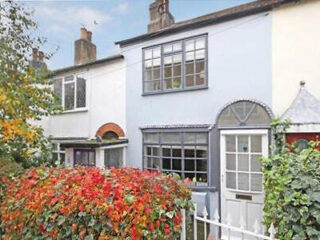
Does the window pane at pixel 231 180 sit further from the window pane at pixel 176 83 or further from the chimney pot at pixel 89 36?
the chimney pot at pixel 89 36

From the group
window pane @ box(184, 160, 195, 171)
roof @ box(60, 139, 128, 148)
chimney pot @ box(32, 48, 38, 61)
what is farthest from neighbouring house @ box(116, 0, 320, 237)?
chimney pot @ box(32, 48, 38, 61)

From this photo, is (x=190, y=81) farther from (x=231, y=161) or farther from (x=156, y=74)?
(x=231, y=161)

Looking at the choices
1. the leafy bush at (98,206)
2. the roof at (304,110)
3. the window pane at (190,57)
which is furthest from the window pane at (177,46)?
the leafy bush at (98,206)

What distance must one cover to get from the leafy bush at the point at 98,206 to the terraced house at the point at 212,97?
3.47 meters

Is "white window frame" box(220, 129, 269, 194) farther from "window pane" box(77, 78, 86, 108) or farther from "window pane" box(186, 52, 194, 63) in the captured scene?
"window pane" box(77, 78, 86, 108)

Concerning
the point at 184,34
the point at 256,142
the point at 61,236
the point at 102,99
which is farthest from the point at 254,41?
the point at 61,236

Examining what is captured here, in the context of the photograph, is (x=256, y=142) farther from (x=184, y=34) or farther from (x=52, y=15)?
(x=52, y=15)

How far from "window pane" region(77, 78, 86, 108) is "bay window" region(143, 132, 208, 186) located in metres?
3.92

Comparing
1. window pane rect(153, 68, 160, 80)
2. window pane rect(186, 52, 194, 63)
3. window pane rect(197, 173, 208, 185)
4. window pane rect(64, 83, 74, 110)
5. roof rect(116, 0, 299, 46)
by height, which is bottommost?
window pane rect(197, 173, 208, 185)

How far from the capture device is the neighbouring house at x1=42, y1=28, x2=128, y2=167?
11.0 m

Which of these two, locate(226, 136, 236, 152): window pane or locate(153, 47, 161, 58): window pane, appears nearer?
locate(226, 136, 236, 152): window pane

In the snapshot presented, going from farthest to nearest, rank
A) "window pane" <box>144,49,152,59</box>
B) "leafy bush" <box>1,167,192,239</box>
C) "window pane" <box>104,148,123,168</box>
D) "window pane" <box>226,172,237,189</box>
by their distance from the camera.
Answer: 1. "window pane" <box>104,148,123,168</box>
2. "window pane" <box>144,49,152,59</box>
3. "window pane" <box>226,172,237,189</box>
4. "leafy bush" <box>1,167,192,239</box>

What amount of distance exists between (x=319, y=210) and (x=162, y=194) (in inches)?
63.5

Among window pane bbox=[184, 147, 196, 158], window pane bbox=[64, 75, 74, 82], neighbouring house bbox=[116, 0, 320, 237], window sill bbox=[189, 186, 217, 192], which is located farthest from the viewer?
window pane bbox=[64, 75, 74, 82]
